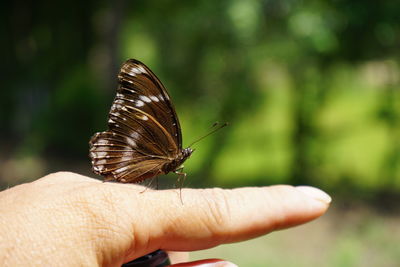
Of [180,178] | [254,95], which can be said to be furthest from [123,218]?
[254,95]

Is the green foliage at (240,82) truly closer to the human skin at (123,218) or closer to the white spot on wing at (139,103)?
the white spot on wing at (139,103)

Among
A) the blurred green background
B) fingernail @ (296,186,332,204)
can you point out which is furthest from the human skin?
the blurred green background

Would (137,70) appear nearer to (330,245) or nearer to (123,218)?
(123,218)

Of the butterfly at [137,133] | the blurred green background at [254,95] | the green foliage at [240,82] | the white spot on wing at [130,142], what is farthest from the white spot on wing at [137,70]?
the green foliage at [240,82]

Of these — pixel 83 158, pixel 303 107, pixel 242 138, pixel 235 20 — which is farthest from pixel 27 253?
pixel 83 158

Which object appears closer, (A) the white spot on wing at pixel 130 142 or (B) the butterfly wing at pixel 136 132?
(B) the butterfly wing at pixel 136 132

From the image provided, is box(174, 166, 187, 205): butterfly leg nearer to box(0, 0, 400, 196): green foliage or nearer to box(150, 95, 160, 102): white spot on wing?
box(150, 95, 160, 102): white spot on wing
